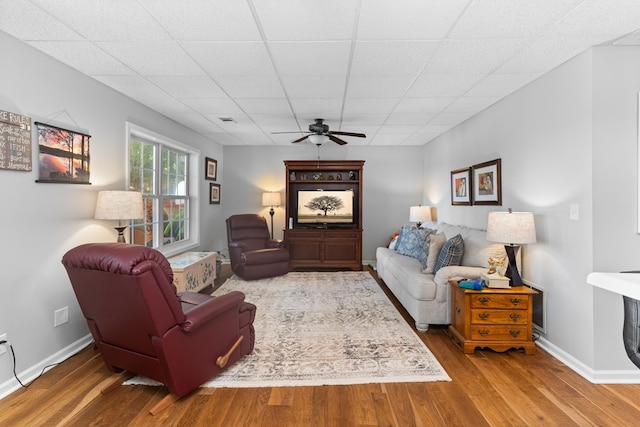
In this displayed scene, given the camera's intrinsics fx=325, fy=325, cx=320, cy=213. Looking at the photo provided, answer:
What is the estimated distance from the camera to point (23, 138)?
2369 mm

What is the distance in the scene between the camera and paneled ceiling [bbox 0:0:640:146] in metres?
1.98

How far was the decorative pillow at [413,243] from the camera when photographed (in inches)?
182

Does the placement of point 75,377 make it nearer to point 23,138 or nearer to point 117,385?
point 117,385

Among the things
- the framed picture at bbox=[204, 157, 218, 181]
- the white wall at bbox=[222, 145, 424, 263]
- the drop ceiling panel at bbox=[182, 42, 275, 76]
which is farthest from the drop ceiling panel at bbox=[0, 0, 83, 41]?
the white wall at bbox=[222, 145, 424, 263]

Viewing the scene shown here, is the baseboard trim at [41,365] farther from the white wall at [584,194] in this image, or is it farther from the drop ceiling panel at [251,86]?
the white wall at [584,194]

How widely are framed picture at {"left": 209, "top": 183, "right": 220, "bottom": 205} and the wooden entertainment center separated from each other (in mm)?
1390

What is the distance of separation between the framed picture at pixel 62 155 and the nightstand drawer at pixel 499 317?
3689 mm

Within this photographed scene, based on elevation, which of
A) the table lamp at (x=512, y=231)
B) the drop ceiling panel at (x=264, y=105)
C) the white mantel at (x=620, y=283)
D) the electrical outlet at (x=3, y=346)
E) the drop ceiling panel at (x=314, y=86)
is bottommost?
the electrical outlet at (x=3, y=346)

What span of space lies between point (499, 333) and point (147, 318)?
277 cm

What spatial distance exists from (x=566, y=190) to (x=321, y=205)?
169 inches

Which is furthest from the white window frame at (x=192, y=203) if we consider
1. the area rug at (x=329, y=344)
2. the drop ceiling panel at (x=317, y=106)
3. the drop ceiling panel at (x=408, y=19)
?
the drop ceiling panel at (x=408, y=19)

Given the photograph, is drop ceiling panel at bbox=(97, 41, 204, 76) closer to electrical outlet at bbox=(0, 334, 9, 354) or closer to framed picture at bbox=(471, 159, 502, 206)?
electrical outlet at bbox=(0, 334, 9, 354)

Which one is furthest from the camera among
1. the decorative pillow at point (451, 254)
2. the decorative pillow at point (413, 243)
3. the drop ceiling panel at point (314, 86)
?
the decorative pillow at point (413, 243)

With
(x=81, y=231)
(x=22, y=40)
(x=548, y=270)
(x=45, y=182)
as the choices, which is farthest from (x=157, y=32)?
(x=548, y=270)
